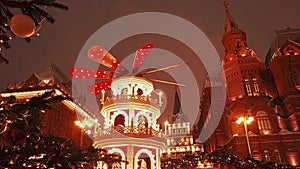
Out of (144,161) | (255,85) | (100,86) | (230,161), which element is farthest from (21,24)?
(255,85)

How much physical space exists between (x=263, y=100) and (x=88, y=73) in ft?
96.2

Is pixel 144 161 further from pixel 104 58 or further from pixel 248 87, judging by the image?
pixel 248 87

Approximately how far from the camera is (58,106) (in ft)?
66.4

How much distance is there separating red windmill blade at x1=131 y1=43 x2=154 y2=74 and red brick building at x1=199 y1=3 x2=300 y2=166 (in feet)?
69.0

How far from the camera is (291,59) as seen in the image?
39594 millimetres

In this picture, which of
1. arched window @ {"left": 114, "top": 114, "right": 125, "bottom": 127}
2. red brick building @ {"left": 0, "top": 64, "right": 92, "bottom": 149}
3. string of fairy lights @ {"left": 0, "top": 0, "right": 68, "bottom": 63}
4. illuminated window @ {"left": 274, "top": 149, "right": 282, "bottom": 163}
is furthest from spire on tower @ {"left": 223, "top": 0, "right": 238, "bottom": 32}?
string of fairy lights @ {"left": 0, "top": 0, "right": 68, "bottom": 63}

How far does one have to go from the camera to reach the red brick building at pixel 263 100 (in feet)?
110

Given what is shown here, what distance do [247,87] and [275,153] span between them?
422 inches

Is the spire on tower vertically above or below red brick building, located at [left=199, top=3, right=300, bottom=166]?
above

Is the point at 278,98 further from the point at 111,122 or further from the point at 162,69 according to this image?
the point at 111,122

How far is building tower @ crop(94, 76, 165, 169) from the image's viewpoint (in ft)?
48.8

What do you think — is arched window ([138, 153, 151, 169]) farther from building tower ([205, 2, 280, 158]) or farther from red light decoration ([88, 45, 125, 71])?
building tower ([205, 2, 280, 158])

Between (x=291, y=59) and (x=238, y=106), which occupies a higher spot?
(x=291, y=59)

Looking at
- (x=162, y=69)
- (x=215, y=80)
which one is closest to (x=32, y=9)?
(x=162, y=69)
